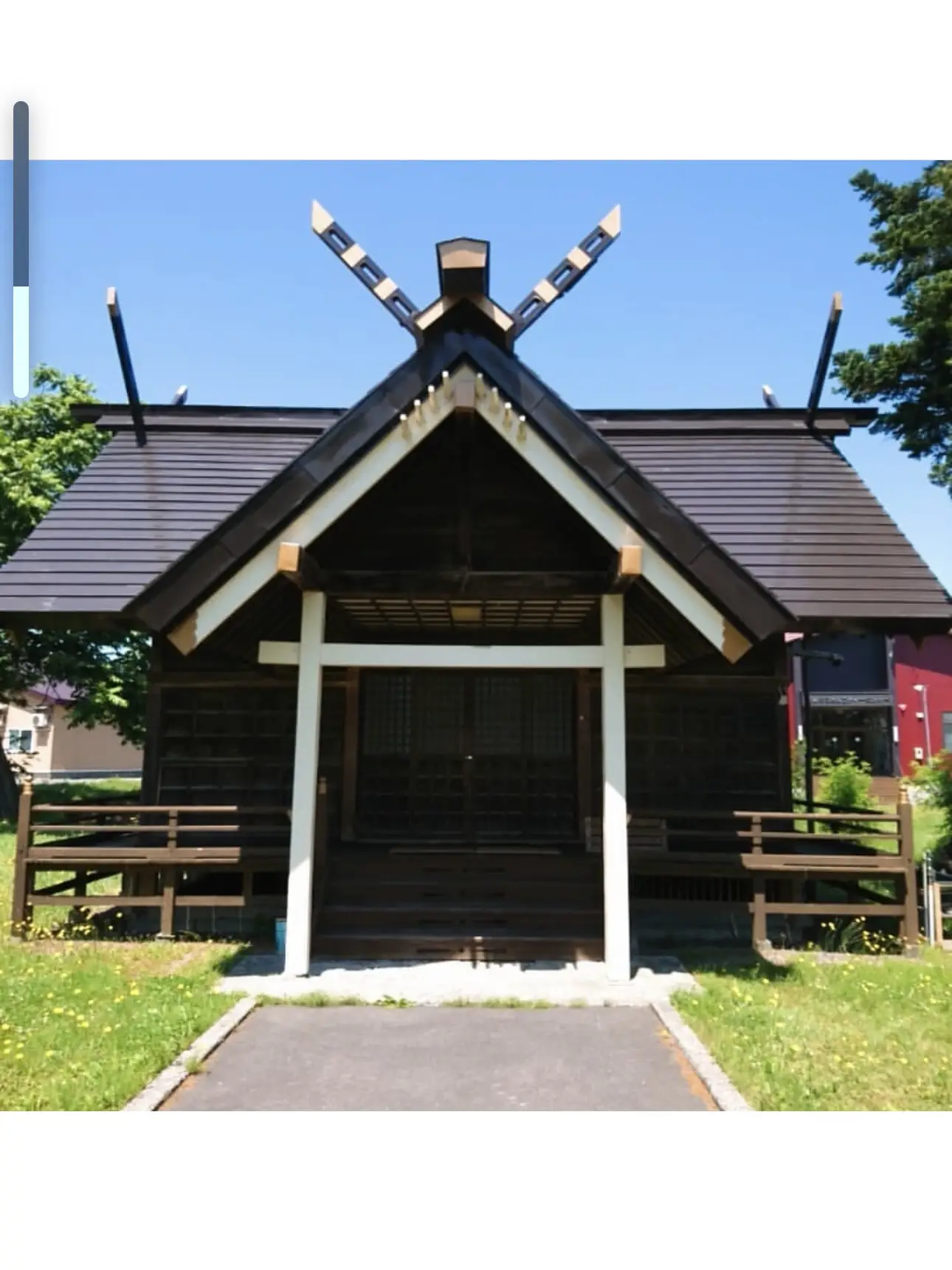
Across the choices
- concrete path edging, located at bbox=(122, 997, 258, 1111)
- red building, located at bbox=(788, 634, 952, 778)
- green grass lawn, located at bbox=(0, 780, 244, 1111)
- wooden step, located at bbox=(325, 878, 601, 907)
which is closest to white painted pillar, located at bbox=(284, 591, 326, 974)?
concrete path edging, located at bbox=(122, 997, 258, 1111)

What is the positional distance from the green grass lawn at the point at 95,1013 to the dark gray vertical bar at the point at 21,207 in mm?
4426

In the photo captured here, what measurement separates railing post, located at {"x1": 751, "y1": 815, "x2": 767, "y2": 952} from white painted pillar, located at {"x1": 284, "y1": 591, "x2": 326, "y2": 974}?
4.13 metres

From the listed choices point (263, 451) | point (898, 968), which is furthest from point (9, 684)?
point (898, 968)

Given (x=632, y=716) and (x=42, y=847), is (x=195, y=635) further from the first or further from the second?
(x=632, y=716)

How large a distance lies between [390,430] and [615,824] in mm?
3627

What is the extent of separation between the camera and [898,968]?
24.8ft

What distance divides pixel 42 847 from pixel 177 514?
5.01 meters

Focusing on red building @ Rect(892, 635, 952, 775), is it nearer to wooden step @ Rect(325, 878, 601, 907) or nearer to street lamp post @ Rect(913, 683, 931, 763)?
street lamp post @ Rect(913, 683, 931, 763)

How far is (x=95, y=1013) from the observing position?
19.7ft

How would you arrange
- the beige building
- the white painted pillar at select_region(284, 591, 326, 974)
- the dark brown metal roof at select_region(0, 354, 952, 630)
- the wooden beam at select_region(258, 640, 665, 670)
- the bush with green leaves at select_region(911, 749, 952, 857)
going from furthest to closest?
the beige building, the bush with green leaves at select_region(911, 749, 952, 857), the dark brown metal roof at select_region(0, 354, 952, 630), the wooden beam at select_region(258, 640, 665, 670), the white painted pillar at select_region(284, 591, 326, 974)

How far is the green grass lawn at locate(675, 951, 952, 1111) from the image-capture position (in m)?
4.78

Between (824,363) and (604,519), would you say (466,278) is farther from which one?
(824,363)

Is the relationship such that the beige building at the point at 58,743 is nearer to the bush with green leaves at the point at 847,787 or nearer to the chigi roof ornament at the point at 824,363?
the bush with green leaves at the point at 847,787

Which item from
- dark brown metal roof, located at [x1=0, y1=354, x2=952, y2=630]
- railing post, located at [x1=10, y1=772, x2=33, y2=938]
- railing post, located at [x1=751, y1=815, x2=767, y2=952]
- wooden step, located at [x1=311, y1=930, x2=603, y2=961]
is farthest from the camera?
dark brown metal roof, located at [x1=0, y1=354, x2=952, y2=630]
